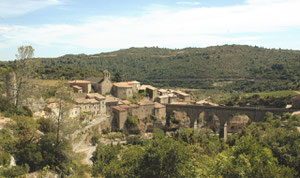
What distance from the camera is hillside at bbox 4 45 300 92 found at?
7118cm

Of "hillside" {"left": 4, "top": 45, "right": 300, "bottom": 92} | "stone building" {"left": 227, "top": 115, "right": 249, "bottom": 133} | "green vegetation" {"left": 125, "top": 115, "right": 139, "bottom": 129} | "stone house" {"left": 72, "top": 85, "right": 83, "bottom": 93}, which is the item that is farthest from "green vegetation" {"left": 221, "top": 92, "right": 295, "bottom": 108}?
"stone house" {"left": 72, "top": 85, "right": 83, "bottom": 93}

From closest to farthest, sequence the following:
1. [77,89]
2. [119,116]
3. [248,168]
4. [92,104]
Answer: [248,168]
[92,104]
[119,116]
[77,89]

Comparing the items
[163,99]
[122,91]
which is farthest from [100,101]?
[163,99]

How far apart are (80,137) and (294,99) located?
3717 cm

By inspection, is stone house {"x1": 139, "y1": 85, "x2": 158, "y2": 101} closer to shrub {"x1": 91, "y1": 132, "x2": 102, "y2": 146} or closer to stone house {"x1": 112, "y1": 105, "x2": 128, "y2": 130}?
stone house {"x1": 112, "y1": 105, "x2": 128, "y2": 130}

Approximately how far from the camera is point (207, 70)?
100m

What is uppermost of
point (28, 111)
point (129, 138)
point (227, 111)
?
point (28, 111)

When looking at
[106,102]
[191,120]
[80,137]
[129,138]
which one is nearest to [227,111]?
[191,120]

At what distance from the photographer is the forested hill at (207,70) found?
235ft

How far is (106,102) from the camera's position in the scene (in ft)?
157

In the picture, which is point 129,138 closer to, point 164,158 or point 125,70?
point 164,158

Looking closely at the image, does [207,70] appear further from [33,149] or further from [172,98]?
[33,149]

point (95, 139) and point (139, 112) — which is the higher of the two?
point (139, 112)

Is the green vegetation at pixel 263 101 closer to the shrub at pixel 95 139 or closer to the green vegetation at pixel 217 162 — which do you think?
the green vegetation at pixel 217 162
